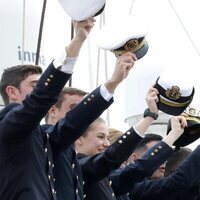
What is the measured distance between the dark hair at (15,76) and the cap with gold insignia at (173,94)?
902mm

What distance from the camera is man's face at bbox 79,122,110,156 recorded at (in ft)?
15.4

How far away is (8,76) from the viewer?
12.9 ft

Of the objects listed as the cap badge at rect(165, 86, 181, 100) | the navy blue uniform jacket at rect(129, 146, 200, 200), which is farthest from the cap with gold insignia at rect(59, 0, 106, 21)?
the navy blue uniform jacket at rect(129, 146, 200, 200)

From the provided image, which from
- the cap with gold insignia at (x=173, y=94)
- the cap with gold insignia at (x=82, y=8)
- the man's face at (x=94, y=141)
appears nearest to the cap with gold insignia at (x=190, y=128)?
the cap with gold insignia at (x=173, y=94)

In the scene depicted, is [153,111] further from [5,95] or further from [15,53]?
[15,53]

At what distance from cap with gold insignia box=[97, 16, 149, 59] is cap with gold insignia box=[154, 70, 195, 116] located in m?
0.50

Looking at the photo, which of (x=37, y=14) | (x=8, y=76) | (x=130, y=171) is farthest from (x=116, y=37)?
(x=37, y=14)

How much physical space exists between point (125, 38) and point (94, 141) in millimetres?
781

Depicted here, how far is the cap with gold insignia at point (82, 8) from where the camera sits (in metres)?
3.59

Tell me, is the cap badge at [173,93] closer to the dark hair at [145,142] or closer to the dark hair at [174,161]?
the dark hair at [145,142]

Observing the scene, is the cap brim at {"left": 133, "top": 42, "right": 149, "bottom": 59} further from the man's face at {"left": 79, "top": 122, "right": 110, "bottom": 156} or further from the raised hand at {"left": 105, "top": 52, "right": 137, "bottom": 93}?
the man's face at {"left": 79, "top": 122, "right": 110, "bottom": 156}

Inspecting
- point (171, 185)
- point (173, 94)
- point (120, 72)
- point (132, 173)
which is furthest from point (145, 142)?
point (120, 72)

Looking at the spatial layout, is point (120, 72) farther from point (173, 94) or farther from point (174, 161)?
point (174, 161)

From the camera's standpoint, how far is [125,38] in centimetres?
412
